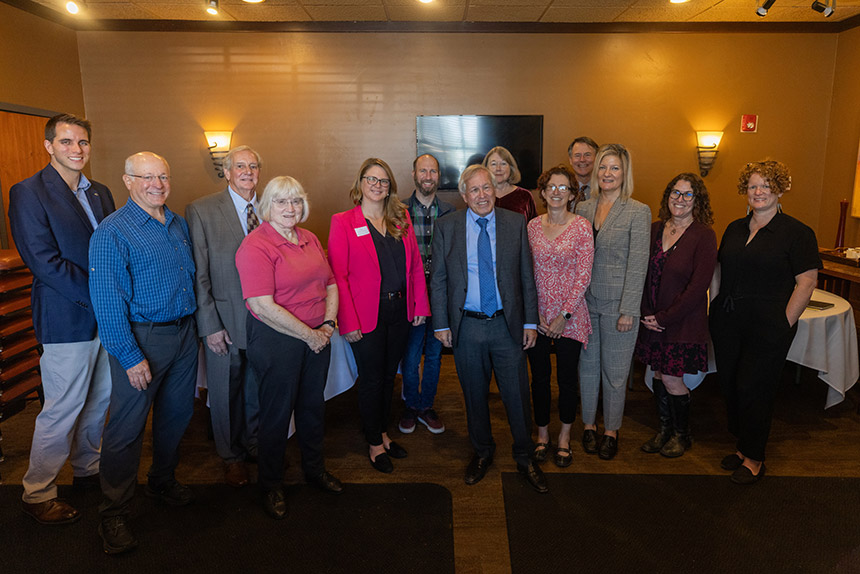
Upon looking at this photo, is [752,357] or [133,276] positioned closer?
[133,276]

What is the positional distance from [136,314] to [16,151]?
11.7ft

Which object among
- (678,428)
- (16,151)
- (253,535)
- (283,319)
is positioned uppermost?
(16,151)

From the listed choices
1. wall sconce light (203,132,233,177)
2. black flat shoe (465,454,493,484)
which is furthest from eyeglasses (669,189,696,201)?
wall sconce light (203,132,233,177)

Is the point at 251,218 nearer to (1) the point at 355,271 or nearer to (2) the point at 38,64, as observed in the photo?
(1) the point at 355,271

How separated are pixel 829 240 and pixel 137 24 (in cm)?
760

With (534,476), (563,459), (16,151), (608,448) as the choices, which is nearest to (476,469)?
(534,476)

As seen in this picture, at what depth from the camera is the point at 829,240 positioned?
569 cm

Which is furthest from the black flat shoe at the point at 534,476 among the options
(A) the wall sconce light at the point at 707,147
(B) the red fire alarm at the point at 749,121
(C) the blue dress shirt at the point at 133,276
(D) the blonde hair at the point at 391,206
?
(B) the red fire alarm at the point at 749,121

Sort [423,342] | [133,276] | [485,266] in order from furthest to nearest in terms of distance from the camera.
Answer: [423,342] → [485,266] → [133,276]

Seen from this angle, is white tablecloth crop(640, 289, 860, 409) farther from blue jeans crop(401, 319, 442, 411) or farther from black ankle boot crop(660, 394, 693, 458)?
blue jeans crop(401, 319, 442, 411)

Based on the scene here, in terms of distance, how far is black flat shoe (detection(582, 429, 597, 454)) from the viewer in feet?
10.4

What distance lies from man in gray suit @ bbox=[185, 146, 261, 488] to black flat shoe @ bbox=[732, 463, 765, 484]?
263 cm

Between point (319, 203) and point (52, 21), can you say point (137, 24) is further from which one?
point (319, 203)

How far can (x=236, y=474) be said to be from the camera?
2881 mm
